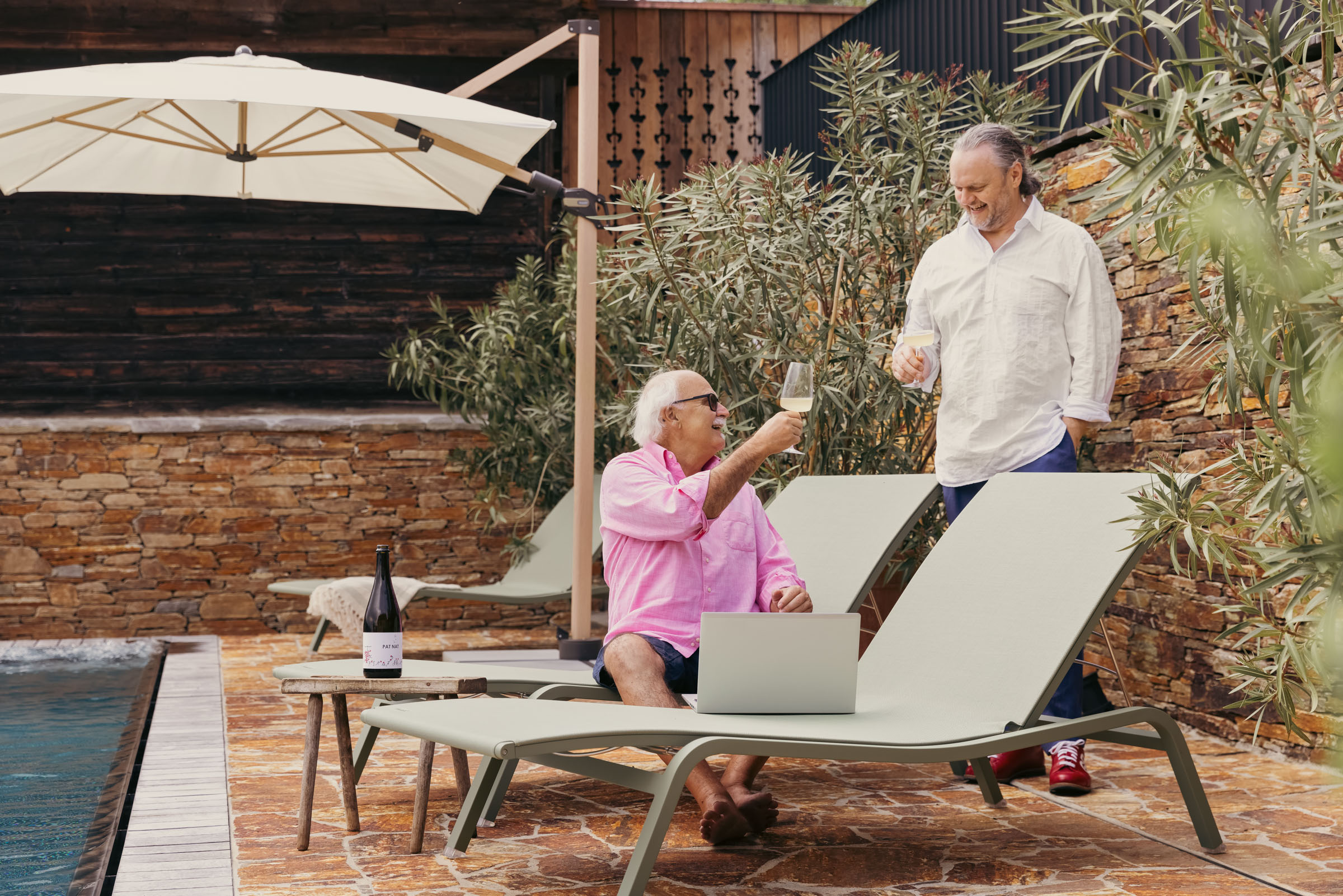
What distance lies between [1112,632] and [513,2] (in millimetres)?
5806

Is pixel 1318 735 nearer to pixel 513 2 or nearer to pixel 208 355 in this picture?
pixel 513 2

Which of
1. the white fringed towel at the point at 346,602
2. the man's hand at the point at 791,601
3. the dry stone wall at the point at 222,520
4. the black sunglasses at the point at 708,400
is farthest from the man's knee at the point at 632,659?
the dry stone wall at the point at 222,520

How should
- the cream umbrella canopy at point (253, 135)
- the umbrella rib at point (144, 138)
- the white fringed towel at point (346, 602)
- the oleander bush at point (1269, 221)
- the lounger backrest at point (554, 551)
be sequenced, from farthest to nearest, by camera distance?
1. the lounger backrest at point (554, 551)
2. the white fringed towel at point (346, 602)
3. the umbrella rib at point (144, 138)
4. the cream umbrella canopy at point (253, 135)
5. the oleander bush at point (1269, 221)

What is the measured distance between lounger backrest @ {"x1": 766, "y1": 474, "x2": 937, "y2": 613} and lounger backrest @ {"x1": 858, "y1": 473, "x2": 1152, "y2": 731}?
237 mm

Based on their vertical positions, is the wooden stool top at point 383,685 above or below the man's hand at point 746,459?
below

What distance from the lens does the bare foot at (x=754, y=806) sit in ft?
10.3

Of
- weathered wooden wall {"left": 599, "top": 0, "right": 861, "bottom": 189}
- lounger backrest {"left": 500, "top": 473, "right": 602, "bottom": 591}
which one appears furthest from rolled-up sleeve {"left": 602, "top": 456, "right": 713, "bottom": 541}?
weathered wooden wall {"left": 599, "top": 0, "right": 861, "bottom": 189}

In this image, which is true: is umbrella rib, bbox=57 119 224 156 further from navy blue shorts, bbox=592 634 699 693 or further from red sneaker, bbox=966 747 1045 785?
red sneaker, bbox=966 747 1045 785

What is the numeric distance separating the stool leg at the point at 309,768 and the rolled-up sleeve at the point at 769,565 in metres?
1.19

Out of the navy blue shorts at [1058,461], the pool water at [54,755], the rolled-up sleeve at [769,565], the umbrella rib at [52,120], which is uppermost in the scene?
the umbrella rib at [52,120]

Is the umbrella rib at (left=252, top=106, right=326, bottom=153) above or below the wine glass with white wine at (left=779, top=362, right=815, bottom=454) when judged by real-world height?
above

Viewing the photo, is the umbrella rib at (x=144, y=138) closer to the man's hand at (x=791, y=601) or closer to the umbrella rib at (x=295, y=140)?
the umbrella rib at (x=295, y=140)

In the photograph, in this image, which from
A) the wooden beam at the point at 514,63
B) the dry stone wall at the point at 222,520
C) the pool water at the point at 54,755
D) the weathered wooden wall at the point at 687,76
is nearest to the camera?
the pool water at the point at 54,755

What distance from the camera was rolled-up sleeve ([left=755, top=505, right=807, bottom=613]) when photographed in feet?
12.0
